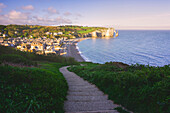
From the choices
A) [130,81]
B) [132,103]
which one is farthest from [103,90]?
[132,103]

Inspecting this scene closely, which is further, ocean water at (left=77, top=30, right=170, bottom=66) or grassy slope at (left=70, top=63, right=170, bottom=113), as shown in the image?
ocean water at (left=77, top=30, right=170, bottom=66)

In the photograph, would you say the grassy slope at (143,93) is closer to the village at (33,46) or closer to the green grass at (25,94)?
the green grass at (25,94)

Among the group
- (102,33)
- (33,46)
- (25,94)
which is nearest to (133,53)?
(33,46)

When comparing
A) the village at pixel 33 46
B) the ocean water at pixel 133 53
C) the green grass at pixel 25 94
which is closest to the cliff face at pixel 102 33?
the ocean water at pixel 133 53

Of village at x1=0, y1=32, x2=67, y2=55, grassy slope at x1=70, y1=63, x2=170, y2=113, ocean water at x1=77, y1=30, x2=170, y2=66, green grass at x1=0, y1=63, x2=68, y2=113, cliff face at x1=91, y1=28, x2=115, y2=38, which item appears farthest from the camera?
cliff face at x1=91, y1=28, x2=115, y2=38

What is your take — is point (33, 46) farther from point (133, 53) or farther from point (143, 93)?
point (143, 93)

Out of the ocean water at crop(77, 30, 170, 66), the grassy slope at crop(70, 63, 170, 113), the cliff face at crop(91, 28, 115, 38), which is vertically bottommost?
the ocean water at crop(77, 30, 170, 66)

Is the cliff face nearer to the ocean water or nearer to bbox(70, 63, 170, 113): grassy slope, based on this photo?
the ocean water

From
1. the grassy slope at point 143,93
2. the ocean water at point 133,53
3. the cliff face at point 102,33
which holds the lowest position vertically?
the ocean water at point 133,53

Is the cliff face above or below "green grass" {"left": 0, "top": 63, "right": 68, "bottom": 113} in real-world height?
above

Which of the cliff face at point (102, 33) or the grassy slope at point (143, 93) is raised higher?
the cliff face at point (102, 33)

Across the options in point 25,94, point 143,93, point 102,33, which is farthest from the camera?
point 102,33

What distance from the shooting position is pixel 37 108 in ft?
13.5

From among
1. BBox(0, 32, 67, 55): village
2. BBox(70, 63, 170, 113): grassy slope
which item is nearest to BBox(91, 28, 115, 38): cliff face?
BBox(0, 32, 67, 55): village
